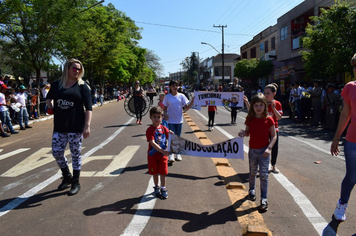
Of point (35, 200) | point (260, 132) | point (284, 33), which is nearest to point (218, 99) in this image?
point (260, 132)

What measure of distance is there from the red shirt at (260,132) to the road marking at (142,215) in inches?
64.6

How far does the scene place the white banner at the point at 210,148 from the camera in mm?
4828

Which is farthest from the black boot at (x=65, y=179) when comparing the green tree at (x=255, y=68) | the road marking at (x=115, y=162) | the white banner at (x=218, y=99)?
the green tree at (x=255, y=68)

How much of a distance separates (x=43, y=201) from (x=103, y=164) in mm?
2142

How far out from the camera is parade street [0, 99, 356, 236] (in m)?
3.61

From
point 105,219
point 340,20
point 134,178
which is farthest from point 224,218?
point 340,20

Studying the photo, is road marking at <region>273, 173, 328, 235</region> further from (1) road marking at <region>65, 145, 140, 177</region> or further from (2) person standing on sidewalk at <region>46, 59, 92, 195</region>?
(2) person standing on sidewalk at <region>46, 59, 92, 195</region>

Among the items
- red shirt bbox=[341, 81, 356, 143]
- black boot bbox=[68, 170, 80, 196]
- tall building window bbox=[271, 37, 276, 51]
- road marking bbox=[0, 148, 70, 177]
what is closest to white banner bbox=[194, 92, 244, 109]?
red shirt bbox=[341, 81, 356, 143]

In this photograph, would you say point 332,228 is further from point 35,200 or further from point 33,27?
point 33,27

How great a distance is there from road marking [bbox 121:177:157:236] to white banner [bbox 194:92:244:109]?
2.88m

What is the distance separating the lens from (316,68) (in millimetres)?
15133

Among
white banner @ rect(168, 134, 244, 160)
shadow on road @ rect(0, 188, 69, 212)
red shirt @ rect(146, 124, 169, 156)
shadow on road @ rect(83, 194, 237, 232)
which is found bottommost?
shadow on road @ rect(83, 194, 237, 232)

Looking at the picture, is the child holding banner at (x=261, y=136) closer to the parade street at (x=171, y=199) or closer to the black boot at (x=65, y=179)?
the parade street at (x=171, y=199)

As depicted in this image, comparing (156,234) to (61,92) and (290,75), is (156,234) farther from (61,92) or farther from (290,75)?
(290,75)
